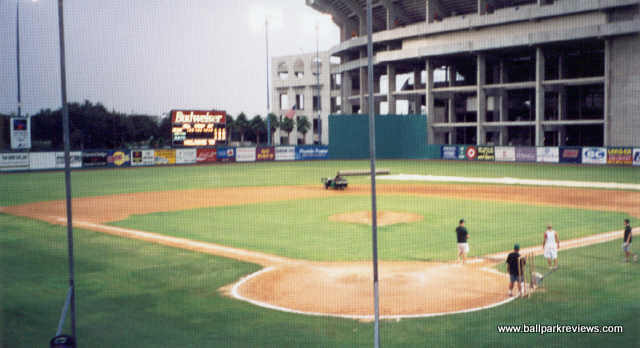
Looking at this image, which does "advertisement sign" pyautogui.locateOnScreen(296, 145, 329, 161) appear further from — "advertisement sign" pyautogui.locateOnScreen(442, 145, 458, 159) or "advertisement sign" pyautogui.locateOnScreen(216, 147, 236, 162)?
"advertisement sign" pyautogui.locateOnScreen(442, 145, 458, 159)

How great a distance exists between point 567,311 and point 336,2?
74179 millimetres

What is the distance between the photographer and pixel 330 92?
104812 mm

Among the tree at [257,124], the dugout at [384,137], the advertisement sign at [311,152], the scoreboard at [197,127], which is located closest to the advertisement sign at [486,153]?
the dugout at [384,137]

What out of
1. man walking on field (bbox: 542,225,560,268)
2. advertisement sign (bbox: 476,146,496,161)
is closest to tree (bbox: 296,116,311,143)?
advertisement sign (bbox: 476,146,496,161)

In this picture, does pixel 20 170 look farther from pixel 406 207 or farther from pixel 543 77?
pixel 543 77

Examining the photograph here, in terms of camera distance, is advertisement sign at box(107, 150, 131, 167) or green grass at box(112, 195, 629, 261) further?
advertisement sign at box(107, 150, 131, 167)

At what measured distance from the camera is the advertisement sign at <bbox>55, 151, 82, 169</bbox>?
5303 centimetres

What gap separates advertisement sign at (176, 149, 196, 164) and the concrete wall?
4402cm

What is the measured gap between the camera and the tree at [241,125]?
111 m

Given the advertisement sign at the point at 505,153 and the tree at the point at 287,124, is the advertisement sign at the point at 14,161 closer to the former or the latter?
the advertisement sign at the point at 505,153

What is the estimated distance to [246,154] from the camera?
220 feet

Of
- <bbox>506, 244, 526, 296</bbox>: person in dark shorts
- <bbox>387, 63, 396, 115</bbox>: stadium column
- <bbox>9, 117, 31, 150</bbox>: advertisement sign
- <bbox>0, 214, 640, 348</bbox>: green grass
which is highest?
<bbox>387, 63, 396, 115</bbox>: stadium column

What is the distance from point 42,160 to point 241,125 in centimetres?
6025

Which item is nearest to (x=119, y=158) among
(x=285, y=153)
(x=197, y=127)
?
(x=285, y=153)
